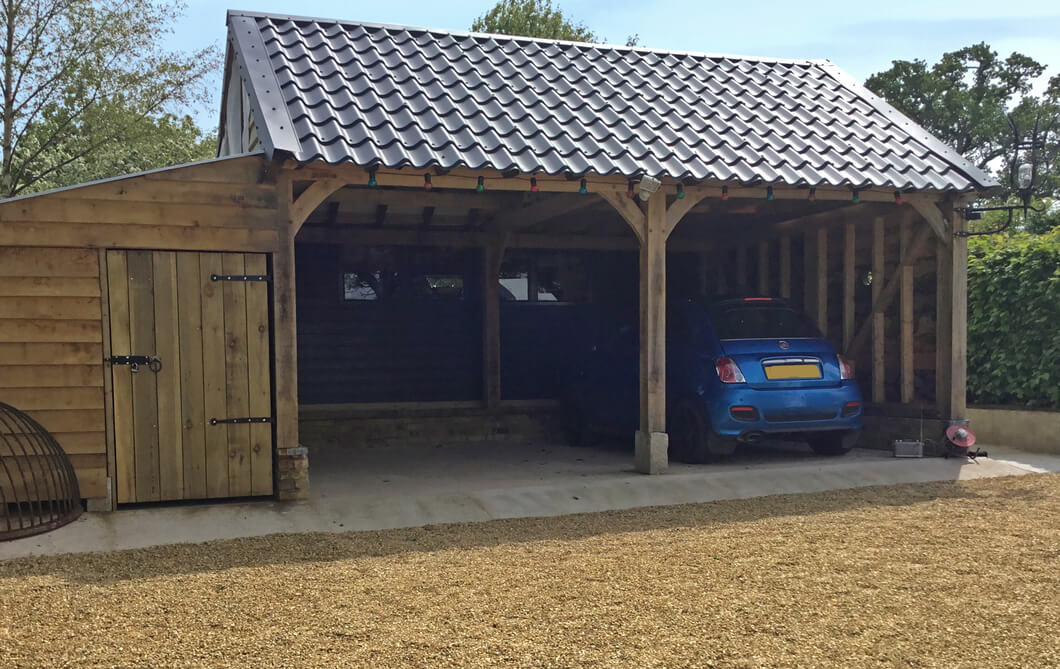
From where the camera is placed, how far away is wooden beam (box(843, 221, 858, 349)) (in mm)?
9953

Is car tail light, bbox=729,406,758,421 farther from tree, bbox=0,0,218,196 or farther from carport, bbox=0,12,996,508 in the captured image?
tree, bbox=0,0,218,196

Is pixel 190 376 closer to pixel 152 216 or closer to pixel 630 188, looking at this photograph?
pixel 152 216

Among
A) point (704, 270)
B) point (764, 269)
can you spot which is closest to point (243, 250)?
point (764, 269)

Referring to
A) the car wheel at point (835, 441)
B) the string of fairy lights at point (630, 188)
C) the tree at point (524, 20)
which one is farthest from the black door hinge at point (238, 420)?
the tree at point (524, 20)

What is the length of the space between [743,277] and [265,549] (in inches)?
301

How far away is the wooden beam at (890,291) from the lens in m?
9.16

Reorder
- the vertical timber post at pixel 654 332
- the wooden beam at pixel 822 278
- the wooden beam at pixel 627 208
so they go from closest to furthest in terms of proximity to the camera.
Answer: the wooden beam at pixel 627 208
the vertical timber post at pixel 654 332
the wooden beam at pixel 822 278

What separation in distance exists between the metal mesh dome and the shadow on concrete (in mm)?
898

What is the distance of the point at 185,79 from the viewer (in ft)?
78.3

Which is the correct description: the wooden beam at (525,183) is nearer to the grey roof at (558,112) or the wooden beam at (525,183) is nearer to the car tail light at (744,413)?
the grey roof at (558,112)

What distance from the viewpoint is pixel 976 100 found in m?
36.8

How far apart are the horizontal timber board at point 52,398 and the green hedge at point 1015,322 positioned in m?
8.73

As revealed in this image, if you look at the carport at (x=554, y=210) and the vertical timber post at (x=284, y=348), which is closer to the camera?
the vertical timber post at (x=284, y=348)

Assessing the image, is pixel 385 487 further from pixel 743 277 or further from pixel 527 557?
pixel 743 277
